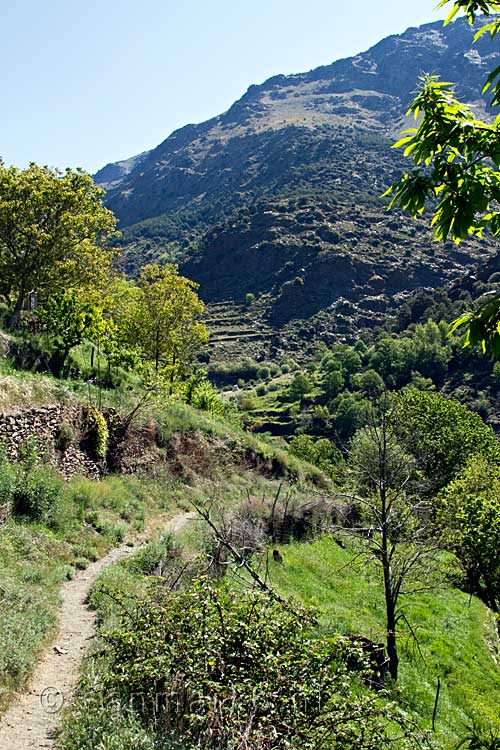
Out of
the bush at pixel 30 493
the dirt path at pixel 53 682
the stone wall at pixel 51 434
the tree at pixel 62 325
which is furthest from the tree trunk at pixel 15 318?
the dirt path at pixel 53 682

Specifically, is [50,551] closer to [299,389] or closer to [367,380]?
[367,380]

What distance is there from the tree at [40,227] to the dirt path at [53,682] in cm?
1276

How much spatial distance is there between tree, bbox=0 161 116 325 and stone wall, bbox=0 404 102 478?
209 inches

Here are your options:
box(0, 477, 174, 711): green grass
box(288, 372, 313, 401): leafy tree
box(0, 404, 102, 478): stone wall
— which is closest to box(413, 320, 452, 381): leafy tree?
box(288, 372, 313, 401): leafy tree

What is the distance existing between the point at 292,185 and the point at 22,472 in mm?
189857

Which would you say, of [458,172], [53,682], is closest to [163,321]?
[53,682]

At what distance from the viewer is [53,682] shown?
666 centimetres

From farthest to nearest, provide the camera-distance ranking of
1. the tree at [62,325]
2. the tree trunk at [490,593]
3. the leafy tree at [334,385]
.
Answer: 1. the leafy tree at [334,385]
2. the tree trunk at [490,593]
3. the tree at [62,325]

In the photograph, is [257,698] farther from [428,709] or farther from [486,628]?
[486,628]

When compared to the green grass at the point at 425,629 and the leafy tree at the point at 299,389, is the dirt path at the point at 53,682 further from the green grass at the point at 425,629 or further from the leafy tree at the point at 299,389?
the leafy tree at the point at 299,389

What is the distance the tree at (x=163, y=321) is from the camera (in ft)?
99.9

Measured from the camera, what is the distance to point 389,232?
5856 inches

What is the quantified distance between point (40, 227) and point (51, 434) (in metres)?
9.07

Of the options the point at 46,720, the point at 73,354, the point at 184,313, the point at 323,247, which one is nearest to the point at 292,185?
the point at 323,247
